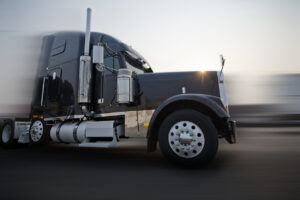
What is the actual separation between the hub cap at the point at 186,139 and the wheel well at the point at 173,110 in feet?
1.23

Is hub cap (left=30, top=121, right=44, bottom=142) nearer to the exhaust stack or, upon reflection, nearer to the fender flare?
the exhaust stack

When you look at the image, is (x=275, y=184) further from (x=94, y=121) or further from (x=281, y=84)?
(x=281, y=84)

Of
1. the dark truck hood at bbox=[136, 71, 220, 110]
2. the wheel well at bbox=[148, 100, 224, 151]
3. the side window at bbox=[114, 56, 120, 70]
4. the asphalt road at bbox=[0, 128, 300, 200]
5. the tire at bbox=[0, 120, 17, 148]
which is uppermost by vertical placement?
the side window at bbox=[114, 56, 120, 70]

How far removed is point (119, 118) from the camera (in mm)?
4633

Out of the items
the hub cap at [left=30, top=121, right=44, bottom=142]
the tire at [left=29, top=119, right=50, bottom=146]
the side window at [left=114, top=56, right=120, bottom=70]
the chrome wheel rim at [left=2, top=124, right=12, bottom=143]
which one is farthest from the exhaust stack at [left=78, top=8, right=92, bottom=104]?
the chrome wheel rim at [left=2, top=124, right=12, bottom=143]

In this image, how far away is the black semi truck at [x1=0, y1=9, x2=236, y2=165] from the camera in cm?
346

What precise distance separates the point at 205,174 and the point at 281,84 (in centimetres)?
1136

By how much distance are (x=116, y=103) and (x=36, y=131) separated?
244cm

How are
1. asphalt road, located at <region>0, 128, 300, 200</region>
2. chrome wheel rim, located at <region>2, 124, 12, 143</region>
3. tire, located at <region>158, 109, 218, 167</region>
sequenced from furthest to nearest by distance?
chrome wheel rim, located at <region>2, 124, 12, 143</region> < tire, located at <region>158, 109, 218, 167</region> < asphalt road, located at <region>0, 128, 300, 200</region>

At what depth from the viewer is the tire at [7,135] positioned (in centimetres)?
614

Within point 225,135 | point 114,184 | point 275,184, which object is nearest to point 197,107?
point 225,135

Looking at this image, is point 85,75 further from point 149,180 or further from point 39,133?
point 149,180

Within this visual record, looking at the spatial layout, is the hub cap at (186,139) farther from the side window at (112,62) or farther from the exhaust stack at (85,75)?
the exhaust stack at (85,75)

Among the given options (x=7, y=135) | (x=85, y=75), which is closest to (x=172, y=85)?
(x=85, y=75)
